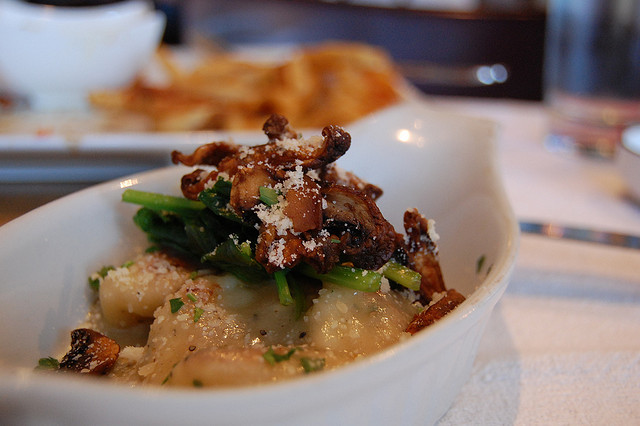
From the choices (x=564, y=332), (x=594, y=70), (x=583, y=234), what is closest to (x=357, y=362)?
(x=564, y=332)

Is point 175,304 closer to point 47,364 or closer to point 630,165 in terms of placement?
point 47,364

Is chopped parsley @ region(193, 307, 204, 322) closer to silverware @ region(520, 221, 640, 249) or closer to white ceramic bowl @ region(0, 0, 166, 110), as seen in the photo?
silverware @ region(520, 221, 640, 249)

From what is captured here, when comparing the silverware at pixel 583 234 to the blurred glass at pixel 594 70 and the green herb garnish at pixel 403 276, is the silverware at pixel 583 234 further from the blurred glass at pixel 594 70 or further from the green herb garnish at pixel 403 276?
the blurred glass at pixel 594 70

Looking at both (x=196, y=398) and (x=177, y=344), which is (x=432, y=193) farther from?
(x=196, y=398)

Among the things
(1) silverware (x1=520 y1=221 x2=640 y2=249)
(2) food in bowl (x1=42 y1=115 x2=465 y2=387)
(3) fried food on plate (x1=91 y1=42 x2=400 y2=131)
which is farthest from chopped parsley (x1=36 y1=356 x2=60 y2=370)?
(3) fried food on plate (x1=91 y1=42 x2=400 y2=131)

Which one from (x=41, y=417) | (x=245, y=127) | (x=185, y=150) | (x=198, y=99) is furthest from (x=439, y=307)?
(x=198, y=99)
